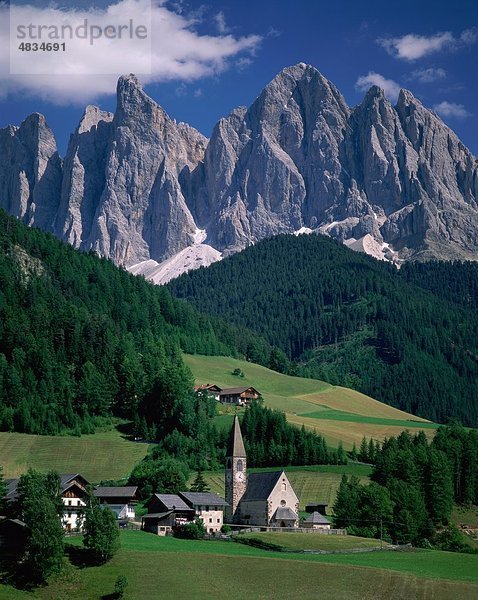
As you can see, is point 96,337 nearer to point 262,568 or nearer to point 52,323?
point 52,323

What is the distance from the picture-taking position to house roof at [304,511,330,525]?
10838 centimetres

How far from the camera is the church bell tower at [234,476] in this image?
379 feet

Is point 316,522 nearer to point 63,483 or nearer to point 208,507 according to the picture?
point 208,507

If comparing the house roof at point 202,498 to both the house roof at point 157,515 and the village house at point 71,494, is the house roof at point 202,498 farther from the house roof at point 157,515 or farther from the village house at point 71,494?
the village house at point 71,494

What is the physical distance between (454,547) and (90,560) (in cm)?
4424

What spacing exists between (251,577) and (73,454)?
66315mm

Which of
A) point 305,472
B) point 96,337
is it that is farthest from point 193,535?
point 96,337

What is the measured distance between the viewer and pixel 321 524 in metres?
109

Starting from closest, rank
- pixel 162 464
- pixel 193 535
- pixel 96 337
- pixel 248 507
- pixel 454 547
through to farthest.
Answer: pixel 193 535 < pixel 454 547 < pixel 248 507 < pixel 162 464 < pixel 96 337

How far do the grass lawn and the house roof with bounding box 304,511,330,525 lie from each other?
5.76 m

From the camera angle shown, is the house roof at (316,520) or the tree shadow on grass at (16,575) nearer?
the tree shadow on grass at (16,575)

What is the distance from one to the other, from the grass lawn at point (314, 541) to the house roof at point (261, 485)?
11.9m

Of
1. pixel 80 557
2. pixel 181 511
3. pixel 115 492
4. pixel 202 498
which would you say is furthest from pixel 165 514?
pixel 80 557

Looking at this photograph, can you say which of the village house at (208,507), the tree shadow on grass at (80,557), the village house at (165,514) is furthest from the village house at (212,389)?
the tree shadow on grass at (80,557)
